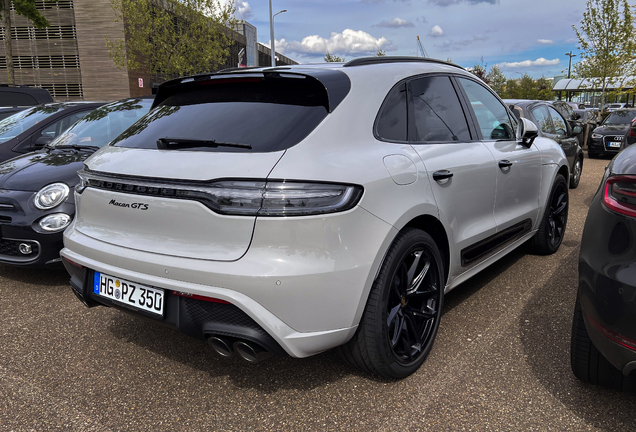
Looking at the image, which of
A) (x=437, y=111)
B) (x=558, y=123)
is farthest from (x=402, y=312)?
(x=558, y=123)

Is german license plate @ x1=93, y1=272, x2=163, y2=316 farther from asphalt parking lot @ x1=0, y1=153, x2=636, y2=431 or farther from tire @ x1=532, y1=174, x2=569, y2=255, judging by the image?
tire @ x1=532, y1=174, x2=569, y2=255

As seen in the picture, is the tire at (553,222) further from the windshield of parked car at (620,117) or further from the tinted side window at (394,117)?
the windshield of parked car at (620,117)

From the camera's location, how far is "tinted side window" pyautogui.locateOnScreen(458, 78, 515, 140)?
346 cm

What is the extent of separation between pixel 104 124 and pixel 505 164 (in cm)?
402

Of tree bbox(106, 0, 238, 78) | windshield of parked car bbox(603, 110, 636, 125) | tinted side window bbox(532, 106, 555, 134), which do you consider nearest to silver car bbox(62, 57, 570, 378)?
tinted side window bbox(532, 106, 555, 134)

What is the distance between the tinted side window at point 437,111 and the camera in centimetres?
283

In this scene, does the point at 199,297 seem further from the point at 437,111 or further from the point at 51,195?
the point at 51,195

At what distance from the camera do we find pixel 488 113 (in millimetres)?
3643

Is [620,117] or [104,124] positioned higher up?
[104,124]

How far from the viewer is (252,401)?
2.46 m

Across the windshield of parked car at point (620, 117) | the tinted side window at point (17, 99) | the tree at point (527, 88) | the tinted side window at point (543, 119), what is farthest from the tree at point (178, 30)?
the tree at point (527, 88)

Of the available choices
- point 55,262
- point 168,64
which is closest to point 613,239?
point 55,262

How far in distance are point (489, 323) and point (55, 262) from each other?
3.35m

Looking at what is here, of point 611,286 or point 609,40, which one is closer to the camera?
point 611,286
